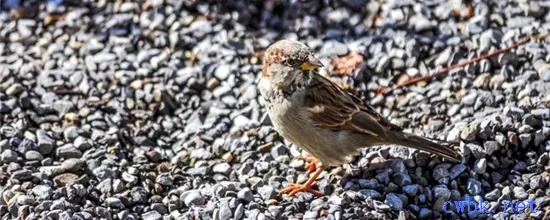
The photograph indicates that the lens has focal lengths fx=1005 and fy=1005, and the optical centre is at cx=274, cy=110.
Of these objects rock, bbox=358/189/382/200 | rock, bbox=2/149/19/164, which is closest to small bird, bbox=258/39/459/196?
rock, bbox=358/189/382/200

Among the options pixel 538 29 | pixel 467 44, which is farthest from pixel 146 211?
pixel 538 29

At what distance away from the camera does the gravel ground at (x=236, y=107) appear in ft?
17.6

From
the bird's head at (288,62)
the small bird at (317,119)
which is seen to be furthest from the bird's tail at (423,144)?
the bird's head at (288,62)

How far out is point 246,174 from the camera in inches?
225

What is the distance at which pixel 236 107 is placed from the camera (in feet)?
20.9

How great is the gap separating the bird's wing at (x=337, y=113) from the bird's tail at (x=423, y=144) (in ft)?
0.21

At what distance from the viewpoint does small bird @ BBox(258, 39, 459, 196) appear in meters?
5.45

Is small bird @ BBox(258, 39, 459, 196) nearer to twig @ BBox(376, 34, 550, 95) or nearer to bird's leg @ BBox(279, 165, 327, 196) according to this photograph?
bird's leg @ BBox(279, 165, 327, 196)

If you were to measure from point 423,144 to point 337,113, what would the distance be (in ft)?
1.66

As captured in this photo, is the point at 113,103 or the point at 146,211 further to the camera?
the point at 113,103

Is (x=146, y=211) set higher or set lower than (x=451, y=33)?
lower

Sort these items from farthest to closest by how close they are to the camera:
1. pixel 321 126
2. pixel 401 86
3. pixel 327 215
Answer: pixel 401 86, pixel 321 126, pixel 327 215

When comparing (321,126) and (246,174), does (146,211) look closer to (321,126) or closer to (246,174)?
(246,174)

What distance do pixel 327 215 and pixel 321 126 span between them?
58cm
